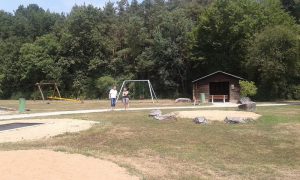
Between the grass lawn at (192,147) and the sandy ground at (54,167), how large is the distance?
615 millimetres

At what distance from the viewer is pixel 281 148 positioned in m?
14.0

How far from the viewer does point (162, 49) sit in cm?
5559

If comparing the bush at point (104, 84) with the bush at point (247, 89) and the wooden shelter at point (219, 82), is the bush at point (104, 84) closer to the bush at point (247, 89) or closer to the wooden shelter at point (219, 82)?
the wooden shelter at point (219, 82)

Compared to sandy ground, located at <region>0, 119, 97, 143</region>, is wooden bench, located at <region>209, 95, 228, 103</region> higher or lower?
higher

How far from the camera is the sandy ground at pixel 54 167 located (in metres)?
9.26

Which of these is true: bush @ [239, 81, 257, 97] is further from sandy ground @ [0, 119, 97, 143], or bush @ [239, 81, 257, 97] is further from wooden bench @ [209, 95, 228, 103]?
sandy ground @ [0, 119, 97, 143]

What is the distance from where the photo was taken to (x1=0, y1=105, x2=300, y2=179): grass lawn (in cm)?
1105

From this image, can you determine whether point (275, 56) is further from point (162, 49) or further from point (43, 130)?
point (43, 130)

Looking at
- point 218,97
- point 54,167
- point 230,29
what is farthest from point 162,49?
point 54,167

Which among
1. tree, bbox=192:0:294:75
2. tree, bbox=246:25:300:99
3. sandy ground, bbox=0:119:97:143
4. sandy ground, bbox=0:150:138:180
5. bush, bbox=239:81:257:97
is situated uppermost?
tree, bbox=192:0:294:75

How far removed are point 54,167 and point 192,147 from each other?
16.8ft

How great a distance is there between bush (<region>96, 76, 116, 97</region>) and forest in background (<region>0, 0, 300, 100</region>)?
129 mm

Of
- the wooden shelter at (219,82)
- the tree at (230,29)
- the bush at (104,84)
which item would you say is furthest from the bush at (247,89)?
the bush at (104,84)

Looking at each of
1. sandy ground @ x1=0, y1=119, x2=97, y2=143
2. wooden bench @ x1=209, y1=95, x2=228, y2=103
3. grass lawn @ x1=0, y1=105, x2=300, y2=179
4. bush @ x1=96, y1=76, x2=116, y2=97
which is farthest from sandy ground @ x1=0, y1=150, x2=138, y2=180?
bush @ x1=96, y1=76, x2=116, y2=97
